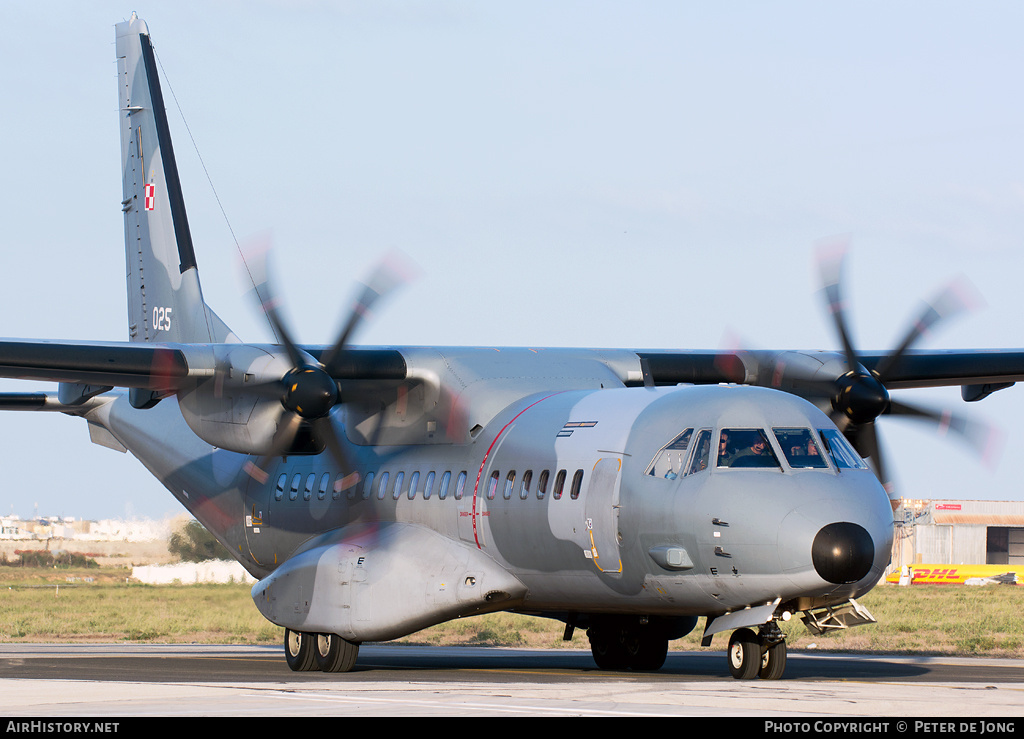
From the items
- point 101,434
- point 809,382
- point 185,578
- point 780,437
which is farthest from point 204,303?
point 185,578

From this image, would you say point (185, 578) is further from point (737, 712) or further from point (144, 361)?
point (737, 712)

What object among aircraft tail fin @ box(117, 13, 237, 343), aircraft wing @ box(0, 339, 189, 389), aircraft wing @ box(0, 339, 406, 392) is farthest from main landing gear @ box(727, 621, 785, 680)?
aircraft tail fin @ box(117, 13, 237, 343)

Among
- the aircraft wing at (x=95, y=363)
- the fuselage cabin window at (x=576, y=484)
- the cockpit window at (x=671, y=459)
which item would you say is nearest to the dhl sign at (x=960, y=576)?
the fuselage cabin window at (x=576, y=484)

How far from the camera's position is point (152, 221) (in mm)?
23703

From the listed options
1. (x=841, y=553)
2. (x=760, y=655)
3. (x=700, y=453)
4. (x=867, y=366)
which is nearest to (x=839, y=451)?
(x=700, y=453)

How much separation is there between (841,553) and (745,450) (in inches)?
65.0

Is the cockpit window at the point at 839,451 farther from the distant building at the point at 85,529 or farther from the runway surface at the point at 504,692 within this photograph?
the distant building at the point at 85,529

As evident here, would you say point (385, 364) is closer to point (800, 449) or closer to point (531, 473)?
point (531, 473)

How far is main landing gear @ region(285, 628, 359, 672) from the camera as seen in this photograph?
17766 millimetres

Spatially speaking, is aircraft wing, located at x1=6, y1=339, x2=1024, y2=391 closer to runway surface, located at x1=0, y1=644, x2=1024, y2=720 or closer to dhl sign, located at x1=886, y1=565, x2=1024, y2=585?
runway surface, located at x1=0, y1=644, x2=1024, y2=720

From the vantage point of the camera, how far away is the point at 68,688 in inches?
464

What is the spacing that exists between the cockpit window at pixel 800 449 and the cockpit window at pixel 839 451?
0.16 meters

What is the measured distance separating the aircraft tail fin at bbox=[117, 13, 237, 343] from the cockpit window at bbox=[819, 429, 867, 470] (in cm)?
1060
